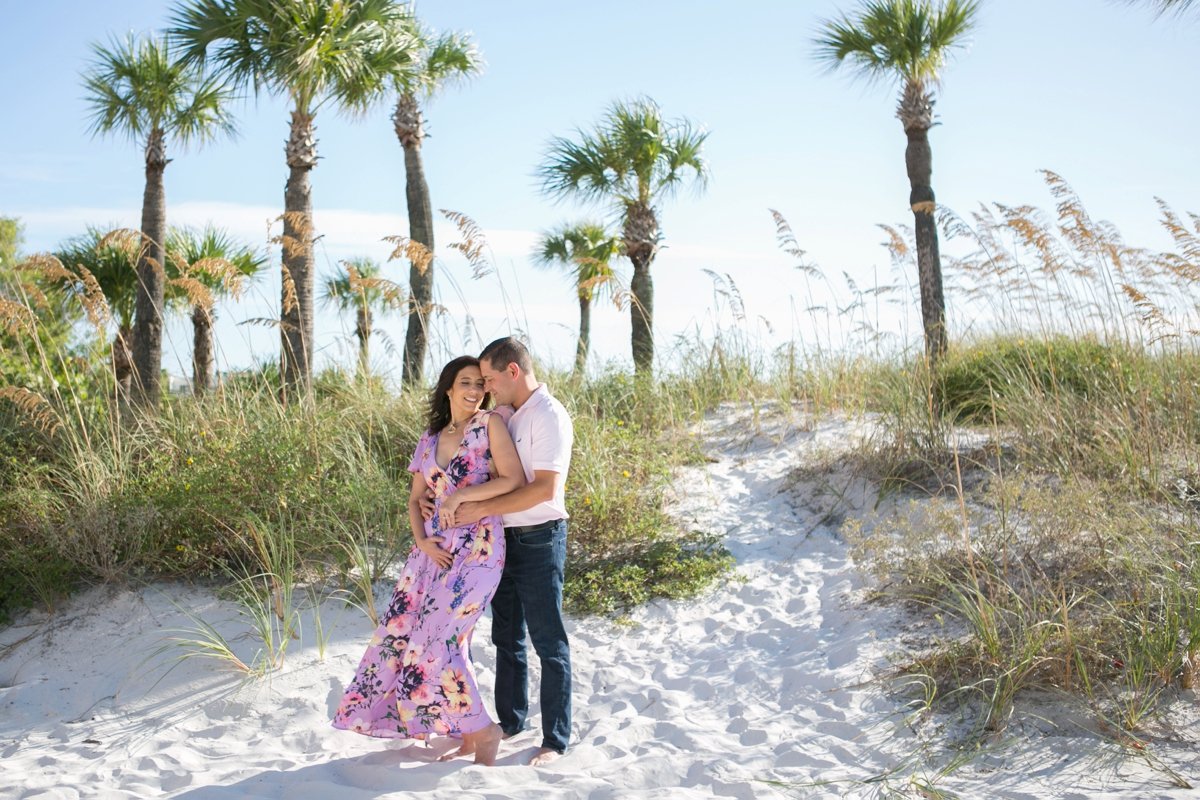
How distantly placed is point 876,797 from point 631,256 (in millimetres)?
12534

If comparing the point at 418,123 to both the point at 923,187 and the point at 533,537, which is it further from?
the point at 533,537

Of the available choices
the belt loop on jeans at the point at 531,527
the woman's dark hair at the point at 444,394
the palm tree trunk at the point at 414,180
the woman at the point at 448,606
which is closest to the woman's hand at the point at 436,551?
the woman at the point at 448,606

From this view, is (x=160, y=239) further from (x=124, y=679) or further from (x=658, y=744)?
(x=658, y=744)

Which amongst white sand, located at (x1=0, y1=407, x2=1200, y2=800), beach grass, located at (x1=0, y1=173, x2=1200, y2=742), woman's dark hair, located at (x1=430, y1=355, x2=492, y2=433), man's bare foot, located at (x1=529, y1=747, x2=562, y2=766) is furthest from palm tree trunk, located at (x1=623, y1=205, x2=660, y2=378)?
man's bare foot, located at (x1=529, y1=747, x2=562, y2=766)

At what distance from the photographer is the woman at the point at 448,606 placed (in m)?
4.31

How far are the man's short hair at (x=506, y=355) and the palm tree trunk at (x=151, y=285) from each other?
8.20 metres

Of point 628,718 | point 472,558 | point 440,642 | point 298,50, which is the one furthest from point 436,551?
point 298,50

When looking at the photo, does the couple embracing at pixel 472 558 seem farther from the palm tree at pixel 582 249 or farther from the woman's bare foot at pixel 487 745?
the palm tree at pixel 582 249

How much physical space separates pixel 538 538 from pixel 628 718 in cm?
138

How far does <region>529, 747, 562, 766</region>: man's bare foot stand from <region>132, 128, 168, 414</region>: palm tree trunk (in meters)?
8.37

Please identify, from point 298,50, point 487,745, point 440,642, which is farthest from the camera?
point 298,50

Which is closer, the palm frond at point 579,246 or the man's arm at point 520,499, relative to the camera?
the man's arm at point 520,499

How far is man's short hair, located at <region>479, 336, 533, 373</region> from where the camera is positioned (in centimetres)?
434

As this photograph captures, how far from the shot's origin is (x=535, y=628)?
4441 mm
